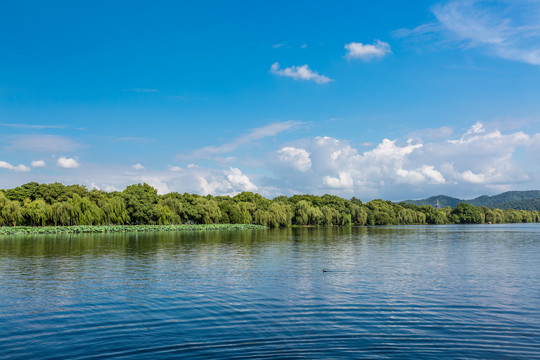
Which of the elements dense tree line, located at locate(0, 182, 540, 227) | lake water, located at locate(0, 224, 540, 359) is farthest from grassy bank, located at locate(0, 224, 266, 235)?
A: lake water, located at locate(0, 224, 540, 359)

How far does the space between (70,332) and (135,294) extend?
5158 mm

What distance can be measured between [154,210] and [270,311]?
78.6m

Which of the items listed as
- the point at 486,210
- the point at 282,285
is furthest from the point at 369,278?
the point at 486,210

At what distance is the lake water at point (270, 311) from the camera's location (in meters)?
9.91

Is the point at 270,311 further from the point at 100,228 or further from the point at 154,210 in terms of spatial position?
the point at 154,210

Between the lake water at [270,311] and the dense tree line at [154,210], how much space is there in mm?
57043

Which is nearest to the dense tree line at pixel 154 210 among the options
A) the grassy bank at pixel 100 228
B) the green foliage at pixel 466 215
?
the grassy bank at pixel 100 228

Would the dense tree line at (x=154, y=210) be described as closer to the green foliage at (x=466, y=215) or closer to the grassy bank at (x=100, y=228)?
the grassy bank at (x=100, y=228)

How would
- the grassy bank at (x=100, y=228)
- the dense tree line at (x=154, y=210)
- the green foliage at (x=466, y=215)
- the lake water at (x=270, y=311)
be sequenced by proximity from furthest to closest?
the green foliage at (x=466, y=215) → the dense tree line at (x=154, y=210) → the grassy bank at (x=100, y=228) → the lake water at (x=270, y=311)

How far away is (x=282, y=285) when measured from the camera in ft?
59.7

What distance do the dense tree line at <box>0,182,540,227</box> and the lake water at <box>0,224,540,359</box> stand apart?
57043 millimetres

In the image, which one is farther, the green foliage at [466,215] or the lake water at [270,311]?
the green foliage at [466,215]

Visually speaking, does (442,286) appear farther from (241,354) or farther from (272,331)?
(241,354)

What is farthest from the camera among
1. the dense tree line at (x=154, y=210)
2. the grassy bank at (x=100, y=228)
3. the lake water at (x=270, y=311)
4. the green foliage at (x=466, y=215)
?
the green foliage at (x=466, y=215)
